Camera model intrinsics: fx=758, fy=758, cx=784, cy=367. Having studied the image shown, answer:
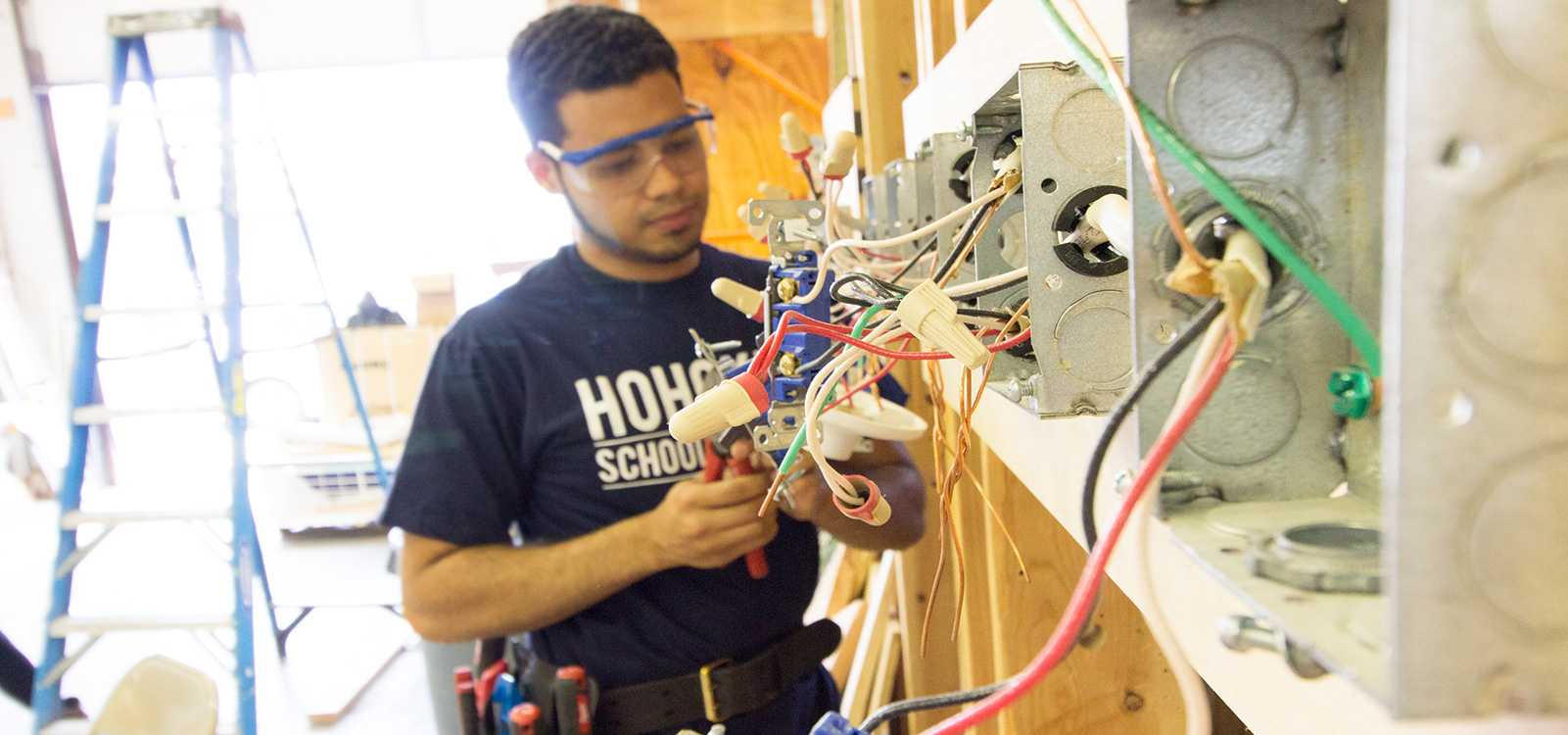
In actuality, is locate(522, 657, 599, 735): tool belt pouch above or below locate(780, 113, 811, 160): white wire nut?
below

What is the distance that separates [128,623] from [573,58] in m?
1.67

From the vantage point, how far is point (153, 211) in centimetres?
172

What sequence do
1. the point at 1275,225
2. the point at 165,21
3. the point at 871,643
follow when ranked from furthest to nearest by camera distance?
the point at 165,21
the point at 871,643
the point at 1275,225

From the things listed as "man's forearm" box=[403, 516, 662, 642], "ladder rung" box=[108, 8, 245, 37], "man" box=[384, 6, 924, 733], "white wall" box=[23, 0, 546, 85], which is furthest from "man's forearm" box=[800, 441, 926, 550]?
"ladder rung" box=[108, 8, 245, 37]

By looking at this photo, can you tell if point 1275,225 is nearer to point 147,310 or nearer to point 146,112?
point 147,310

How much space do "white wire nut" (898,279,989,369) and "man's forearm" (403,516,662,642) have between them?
681 mm

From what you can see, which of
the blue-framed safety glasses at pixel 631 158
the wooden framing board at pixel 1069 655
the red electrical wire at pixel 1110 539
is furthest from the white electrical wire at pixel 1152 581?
the blue-framed safety glasses at pixel 631 158

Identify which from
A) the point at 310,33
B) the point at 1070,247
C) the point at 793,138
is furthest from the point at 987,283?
the point at 310,33

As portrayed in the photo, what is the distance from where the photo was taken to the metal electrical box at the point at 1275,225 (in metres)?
0.26

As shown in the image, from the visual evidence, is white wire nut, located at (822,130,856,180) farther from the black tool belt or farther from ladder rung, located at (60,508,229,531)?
ladder rung, located at (60,508,229,531)

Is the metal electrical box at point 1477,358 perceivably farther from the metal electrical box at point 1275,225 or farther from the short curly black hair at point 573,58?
the short curly black hair at point 573,58

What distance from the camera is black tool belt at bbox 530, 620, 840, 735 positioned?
0.96 metres

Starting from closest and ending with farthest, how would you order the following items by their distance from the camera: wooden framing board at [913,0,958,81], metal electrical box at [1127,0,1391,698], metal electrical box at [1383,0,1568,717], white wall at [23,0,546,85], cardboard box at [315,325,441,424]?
metal electrical box at [1383,0,1568,717] → metal electrical box at [1127,0,1391,698] → wooden framing board at [913,0,958,81] → white wall at [23,0,546,85] → cardboard box at [315,325,441,424]

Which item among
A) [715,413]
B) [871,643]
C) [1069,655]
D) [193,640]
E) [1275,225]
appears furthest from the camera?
[193,640]
